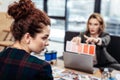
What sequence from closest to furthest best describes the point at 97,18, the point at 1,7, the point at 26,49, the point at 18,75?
1. the point at 18,75
2. the point at 26,49
3. the point at 97,18
4. the point at 1,7

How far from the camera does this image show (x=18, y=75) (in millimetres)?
937

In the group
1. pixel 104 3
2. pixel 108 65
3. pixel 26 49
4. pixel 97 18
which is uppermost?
pixel 104 3

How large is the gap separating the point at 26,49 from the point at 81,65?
86cm

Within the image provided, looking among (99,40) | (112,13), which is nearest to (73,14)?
(112,13)

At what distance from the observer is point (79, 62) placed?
5.86ft

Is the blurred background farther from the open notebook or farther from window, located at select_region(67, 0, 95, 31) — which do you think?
the open notebook

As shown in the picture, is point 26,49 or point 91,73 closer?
point 26,49

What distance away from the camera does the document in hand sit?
1745mm

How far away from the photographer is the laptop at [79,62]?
1711 millimetres

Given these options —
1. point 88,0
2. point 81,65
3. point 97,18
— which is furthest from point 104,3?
point 81,65

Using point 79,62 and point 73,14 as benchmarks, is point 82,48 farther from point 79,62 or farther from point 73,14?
point 73,14

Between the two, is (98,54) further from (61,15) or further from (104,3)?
(61,15)

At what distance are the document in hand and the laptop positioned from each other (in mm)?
47

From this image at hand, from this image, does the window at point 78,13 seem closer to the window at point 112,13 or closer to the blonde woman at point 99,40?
the window at point 112,13
